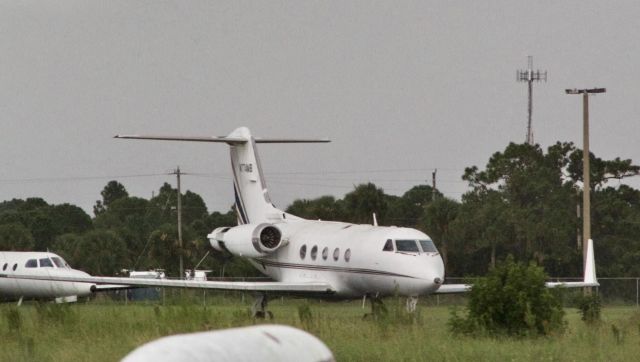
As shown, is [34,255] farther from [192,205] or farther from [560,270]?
[192,205]

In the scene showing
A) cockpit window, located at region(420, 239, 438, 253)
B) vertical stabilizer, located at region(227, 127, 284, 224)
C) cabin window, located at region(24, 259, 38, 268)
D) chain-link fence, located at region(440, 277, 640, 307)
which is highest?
vertical stabilizer, located at region(227, 127, 284, 224)

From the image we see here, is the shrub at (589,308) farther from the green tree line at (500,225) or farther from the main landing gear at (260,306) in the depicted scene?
the green tree line at (500,225)

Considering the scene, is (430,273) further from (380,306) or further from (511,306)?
(511,306)

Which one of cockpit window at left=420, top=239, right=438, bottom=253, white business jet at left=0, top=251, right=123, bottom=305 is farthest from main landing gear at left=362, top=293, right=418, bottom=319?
white business jet at left=0, top=251, right=123, bottom=305

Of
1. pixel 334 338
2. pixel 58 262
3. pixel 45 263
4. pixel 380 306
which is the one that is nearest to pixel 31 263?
pixel 45 263

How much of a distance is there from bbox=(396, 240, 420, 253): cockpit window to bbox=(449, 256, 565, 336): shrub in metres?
7.39

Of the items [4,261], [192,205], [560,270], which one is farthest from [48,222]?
[4,261]

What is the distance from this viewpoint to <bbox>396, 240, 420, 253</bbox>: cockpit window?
27250mm

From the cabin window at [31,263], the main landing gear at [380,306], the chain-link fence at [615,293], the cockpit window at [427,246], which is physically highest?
the cockpit window at [427,246]

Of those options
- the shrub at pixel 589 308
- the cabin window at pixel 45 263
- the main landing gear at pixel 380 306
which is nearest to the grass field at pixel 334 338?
the main landing gear at pixel 380 306

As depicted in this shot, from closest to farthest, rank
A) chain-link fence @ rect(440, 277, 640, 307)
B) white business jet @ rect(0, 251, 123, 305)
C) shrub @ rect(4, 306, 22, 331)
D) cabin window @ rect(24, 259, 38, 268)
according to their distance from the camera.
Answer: shrub @ rect(4, 306, 22, 331), white business jet @ rect(0, 251, 123, 305), cabin window @ rect(24, 259, 38, 268), chain-link fence @ rect(440, 277, 640, 307)

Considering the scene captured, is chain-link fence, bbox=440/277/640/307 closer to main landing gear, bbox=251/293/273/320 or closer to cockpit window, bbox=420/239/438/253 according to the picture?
main landing gear, bbox=251/293/273/320

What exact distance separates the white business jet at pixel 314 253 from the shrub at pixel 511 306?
4872 mm

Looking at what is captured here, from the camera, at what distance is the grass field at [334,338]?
15070mm
